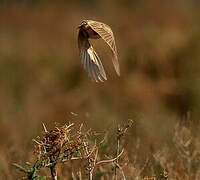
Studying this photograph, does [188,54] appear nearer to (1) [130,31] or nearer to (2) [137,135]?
(1) [130,31]

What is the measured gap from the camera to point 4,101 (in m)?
7.21

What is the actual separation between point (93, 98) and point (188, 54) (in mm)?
1526

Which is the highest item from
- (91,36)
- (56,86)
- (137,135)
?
(91,36)

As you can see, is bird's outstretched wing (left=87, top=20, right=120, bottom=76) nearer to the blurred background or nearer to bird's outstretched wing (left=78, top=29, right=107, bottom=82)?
bird's outstretched wing (left=78, top=29, right=107, bottom=82)

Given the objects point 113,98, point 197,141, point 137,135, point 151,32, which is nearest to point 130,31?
point 151,32

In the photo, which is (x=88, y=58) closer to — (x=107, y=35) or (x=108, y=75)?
(x=107, y=35)

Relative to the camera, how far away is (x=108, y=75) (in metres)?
8.13

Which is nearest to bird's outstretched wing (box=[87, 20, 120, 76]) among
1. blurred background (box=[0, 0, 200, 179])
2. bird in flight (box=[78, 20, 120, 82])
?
bird in flight (box=[78, 20, 120, 82])

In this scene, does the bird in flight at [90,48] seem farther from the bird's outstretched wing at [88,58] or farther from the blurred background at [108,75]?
the blurred background at [108,75]

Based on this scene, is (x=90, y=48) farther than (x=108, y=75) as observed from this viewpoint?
No

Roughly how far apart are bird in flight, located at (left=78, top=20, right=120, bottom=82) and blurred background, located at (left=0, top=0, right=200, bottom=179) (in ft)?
4.68

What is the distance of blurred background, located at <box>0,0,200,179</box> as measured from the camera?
17.8 feet

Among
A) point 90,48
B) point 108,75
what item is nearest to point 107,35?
point 90,48

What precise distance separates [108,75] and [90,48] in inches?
223
